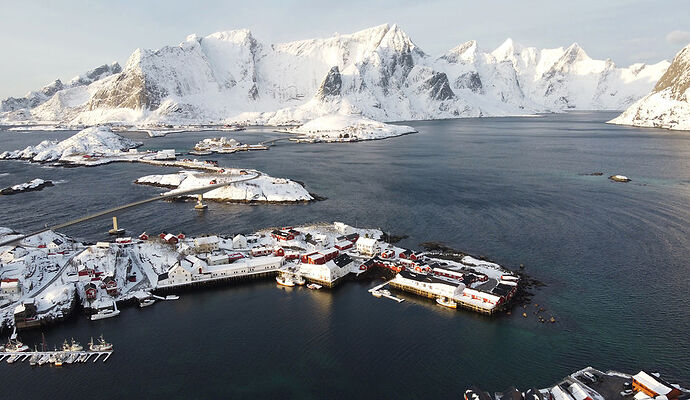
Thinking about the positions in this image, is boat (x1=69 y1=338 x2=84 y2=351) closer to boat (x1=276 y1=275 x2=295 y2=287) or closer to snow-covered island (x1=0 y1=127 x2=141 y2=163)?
boat (x1=276 y1=275 x2=295 y2=287)

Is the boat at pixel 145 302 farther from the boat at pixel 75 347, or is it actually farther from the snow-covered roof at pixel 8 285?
the snow-covered roof at pixel 8 285

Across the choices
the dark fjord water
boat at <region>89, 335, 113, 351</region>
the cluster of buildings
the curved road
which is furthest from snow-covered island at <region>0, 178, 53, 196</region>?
the cluster of buildings

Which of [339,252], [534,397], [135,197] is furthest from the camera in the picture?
[135,197]

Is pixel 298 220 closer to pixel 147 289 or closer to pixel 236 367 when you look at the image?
pixel 147 289

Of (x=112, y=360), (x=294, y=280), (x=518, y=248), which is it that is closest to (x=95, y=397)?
(x=112, y=360)

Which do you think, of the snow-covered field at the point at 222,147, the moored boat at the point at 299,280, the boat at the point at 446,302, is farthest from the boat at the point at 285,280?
the snow-covered field at the point at 222,147

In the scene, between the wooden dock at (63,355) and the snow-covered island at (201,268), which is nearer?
the wooden dock at (63,355)
